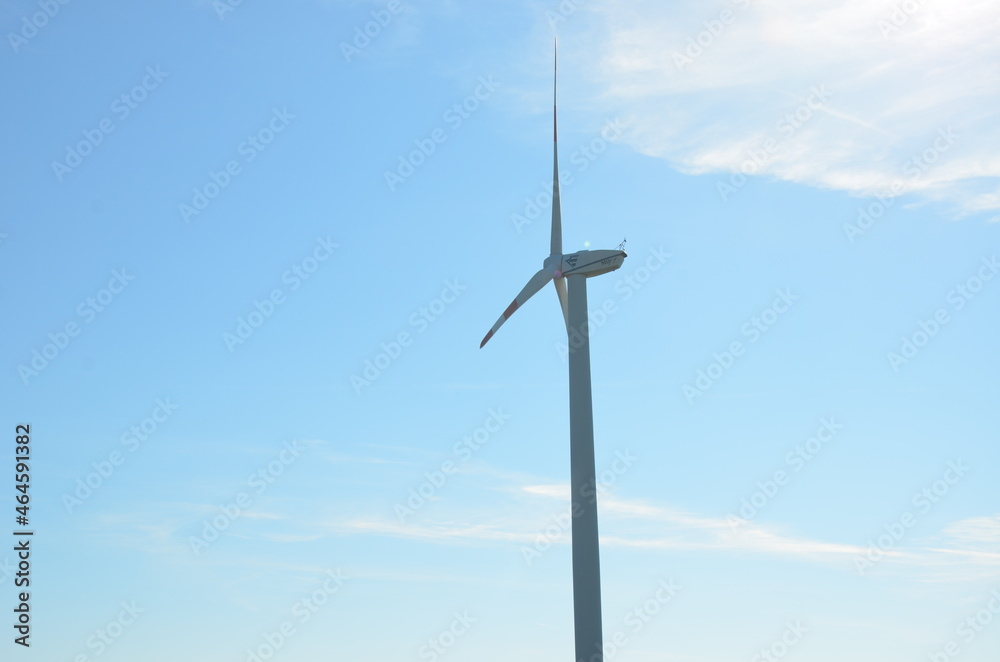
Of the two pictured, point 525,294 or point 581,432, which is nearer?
point 581,432

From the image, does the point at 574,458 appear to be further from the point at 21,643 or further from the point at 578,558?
the point at 21,643

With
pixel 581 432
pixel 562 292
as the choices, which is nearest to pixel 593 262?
pixel 562 292

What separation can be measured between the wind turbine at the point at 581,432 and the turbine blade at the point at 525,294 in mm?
66

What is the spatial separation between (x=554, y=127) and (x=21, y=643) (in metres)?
47.9

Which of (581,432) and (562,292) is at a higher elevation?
(562,292)

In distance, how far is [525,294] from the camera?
2916 inches

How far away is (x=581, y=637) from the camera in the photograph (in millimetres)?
61406

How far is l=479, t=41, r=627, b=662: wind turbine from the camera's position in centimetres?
6144

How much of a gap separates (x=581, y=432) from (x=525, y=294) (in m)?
13.4

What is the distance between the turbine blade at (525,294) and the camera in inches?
2874

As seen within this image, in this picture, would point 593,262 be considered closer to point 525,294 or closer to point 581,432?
point 525,294

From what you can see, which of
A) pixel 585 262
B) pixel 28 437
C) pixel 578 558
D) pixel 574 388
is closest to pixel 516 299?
pixel 585 262

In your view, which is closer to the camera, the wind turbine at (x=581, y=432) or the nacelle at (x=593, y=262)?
the wind turbine at (x=581, y=432)

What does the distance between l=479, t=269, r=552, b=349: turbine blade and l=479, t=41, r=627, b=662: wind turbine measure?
0.07m
